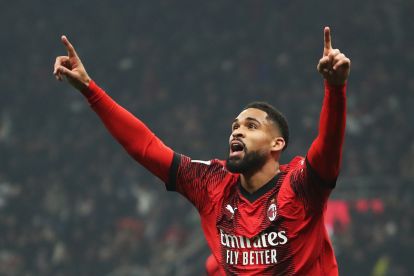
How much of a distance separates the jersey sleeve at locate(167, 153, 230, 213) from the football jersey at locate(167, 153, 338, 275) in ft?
0.04

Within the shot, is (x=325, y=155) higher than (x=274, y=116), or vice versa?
(x=274, y=116)

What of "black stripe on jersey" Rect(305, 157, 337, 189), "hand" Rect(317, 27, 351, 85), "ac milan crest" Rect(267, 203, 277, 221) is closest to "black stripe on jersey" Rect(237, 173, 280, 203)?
"ac milan crest" Rect(267, 203, 277, 221)

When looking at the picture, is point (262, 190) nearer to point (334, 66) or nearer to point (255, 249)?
point (255, 249)

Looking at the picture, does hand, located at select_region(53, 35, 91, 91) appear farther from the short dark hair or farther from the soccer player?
the short dark hair

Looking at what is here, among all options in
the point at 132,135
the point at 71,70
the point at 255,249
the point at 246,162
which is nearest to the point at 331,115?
the point at 246,162

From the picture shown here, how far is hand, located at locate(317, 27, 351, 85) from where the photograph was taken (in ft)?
9.91

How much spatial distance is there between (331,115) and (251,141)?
1.83ft

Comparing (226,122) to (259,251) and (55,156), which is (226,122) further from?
(259,251)

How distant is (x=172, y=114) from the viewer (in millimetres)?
12430

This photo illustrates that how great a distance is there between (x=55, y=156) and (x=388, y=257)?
5283 millimetres

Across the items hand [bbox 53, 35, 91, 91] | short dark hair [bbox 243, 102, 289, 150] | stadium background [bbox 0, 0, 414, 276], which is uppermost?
stadium background [bbox 0, 0, 414, 276]

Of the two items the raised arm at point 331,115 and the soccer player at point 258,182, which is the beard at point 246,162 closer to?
the soccer player at point 258,182

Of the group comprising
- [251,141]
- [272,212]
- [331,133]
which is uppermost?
[251,141]

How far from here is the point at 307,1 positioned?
44.1ft
